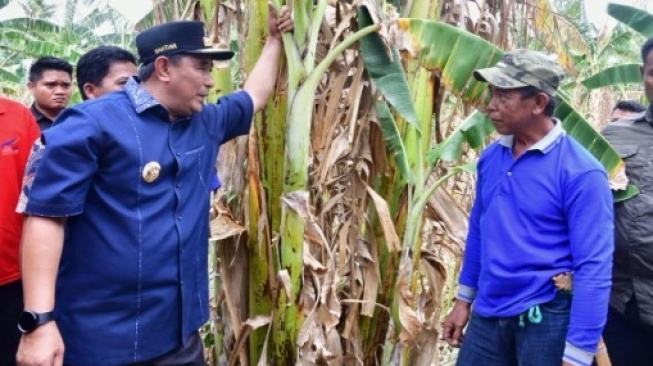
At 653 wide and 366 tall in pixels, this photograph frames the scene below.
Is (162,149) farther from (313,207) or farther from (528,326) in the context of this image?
(528,326)

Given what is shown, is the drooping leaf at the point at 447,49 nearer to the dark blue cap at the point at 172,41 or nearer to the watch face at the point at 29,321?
the dark blue cap at the point at 172,41

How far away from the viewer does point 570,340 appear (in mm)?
2152

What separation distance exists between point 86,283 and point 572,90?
11.4m

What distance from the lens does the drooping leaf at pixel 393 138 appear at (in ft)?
9.33

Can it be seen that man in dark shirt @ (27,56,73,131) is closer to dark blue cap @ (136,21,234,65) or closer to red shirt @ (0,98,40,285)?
red shirt @ (0,98,40,285)

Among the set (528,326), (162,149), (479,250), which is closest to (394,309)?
(479,250)

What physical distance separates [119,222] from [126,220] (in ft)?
0.07

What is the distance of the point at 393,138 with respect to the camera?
285 centimetres

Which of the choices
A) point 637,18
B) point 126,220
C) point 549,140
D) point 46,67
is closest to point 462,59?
point 549,140

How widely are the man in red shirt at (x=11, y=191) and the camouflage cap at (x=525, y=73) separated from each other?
1.69 metres

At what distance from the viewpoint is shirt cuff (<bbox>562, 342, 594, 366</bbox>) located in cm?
213

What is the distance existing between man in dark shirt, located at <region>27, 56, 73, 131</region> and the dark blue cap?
1666mm

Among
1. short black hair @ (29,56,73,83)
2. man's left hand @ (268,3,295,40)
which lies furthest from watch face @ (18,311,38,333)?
short black hair @ (29,56,73,83)

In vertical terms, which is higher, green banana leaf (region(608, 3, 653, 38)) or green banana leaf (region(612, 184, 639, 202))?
green banana leaf (region(608, 3, 653, 38))
